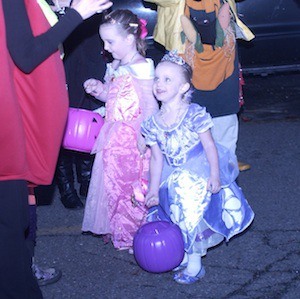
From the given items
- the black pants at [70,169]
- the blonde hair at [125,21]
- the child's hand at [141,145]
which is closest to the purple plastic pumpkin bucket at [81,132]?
the child's hand at [141,145]

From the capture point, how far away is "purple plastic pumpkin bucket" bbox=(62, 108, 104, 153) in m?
4.70

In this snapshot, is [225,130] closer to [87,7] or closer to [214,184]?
[214,184]

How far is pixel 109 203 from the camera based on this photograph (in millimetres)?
4688

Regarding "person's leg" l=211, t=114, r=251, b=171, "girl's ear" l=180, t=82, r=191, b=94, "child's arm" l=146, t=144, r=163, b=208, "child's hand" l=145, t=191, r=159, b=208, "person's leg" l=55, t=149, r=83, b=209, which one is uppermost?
"girl's ear" l=180, t=82, r=191, b=94

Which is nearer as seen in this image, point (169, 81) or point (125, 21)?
point (169, 81)

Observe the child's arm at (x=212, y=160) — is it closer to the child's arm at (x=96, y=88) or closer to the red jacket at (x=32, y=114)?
the child's arm at (x=96, y=88)

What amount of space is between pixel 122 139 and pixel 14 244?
1.50m

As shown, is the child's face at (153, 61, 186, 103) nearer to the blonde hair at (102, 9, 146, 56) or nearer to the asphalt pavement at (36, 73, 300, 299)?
the blonde hair at (102, 9, 146, 56)

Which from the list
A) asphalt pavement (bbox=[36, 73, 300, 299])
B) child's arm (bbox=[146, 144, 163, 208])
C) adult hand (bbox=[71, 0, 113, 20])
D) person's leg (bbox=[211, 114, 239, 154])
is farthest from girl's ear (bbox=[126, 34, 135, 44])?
asphalt pavement (bbox=[36, 73, 300, 299])

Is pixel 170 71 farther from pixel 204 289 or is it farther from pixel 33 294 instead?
pixel 33 294

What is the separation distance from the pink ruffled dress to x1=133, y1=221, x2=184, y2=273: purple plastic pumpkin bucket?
418mm

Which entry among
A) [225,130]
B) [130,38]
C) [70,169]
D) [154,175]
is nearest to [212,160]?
[154,175]

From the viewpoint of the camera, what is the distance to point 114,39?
4.50 meters

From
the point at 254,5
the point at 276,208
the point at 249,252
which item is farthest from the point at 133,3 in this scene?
the point at 249,252
